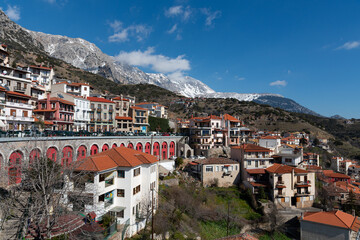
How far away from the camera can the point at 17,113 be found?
3725 cm

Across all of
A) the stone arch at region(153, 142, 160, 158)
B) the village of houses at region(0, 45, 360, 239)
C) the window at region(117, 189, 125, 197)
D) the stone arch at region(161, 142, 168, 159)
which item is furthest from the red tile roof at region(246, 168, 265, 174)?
the window at region(117, 189, 125, 197)

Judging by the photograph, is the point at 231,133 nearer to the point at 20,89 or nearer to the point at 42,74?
the point at 20,89

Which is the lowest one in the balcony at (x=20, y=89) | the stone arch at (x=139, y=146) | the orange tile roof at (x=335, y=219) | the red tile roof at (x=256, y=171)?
the orange tile roof at (x=335, y=219)

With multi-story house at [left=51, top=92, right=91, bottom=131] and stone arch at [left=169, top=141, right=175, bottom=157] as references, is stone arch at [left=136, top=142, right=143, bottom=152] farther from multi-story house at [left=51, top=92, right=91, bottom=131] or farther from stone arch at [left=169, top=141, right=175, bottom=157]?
multi-story house at [left=51, top=92, right=91, bottom=131]

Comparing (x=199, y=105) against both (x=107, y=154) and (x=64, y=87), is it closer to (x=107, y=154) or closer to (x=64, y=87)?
(x=64, y=87)

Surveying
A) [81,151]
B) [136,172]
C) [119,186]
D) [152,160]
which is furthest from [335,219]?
[81,151]

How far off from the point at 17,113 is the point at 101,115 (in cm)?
1978

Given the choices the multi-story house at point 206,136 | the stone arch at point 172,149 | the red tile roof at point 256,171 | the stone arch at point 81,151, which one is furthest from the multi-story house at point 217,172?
the stone arch at point 81,151

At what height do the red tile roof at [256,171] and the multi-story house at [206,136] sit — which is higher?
the multi-story house at [206,136]

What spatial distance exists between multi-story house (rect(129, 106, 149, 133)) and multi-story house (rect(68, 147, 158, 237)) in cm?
3114

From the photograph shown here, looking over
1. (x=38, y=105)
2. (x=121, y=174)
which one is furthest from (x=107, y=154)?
(x=38, y=105)

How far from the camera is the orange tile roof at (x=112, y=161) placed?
74.4ft

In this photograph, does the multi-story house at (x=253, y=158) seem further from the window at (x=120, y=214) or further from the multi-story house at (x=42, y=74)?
the multi-story house at (x=42, y=74)

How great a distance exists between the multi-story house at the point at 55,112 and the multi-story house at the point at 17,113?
4.18 meters
